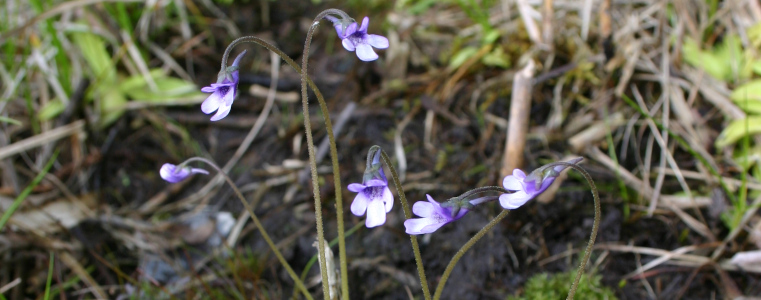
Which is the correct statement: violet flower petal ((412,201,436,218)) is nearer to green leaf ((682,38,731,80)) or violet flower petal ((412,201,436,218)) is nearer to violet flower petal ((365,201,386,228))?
violet flower petal ((365,201,386,228))

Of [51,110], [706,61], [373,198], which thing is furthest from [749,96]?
[51,110]

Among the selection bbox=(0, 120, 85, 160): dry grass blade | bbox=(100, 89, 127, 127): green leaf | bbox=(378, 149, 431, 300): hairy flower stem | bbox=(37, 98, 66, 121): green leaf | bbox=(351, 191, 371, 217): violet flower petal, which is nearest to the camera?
bbox=(351, 191, 371, 217): violet flower petal

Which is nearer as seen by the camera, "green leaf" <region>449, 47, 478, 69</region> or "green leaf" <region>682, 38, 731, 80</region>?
"green leaf" <region>682, 38, 731, 80</region>

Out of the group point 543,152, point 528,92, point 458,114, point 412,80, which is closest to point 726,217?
point 543,152

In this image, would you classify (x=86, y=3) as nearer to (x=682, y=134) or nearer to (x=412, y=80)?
(x=412, y=80)

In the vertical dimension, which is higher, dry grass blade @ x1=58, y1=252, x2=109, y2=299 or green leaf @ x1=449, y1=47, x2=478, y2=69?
green leaf @ x1=449, y1=47, x2=478, y2=69

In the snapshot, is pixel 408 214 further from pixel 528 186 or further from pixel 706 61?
pixel 706 61

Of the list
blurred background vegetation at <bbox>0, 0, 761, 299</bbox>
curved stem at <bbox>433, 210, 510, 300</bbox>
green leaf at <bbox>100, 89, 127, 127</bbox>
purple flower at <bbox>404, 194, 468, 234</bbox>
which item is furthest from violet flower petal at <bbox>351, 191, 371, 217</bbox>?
green leaf at <bbox>100, 89, 127, 127</bbox>
